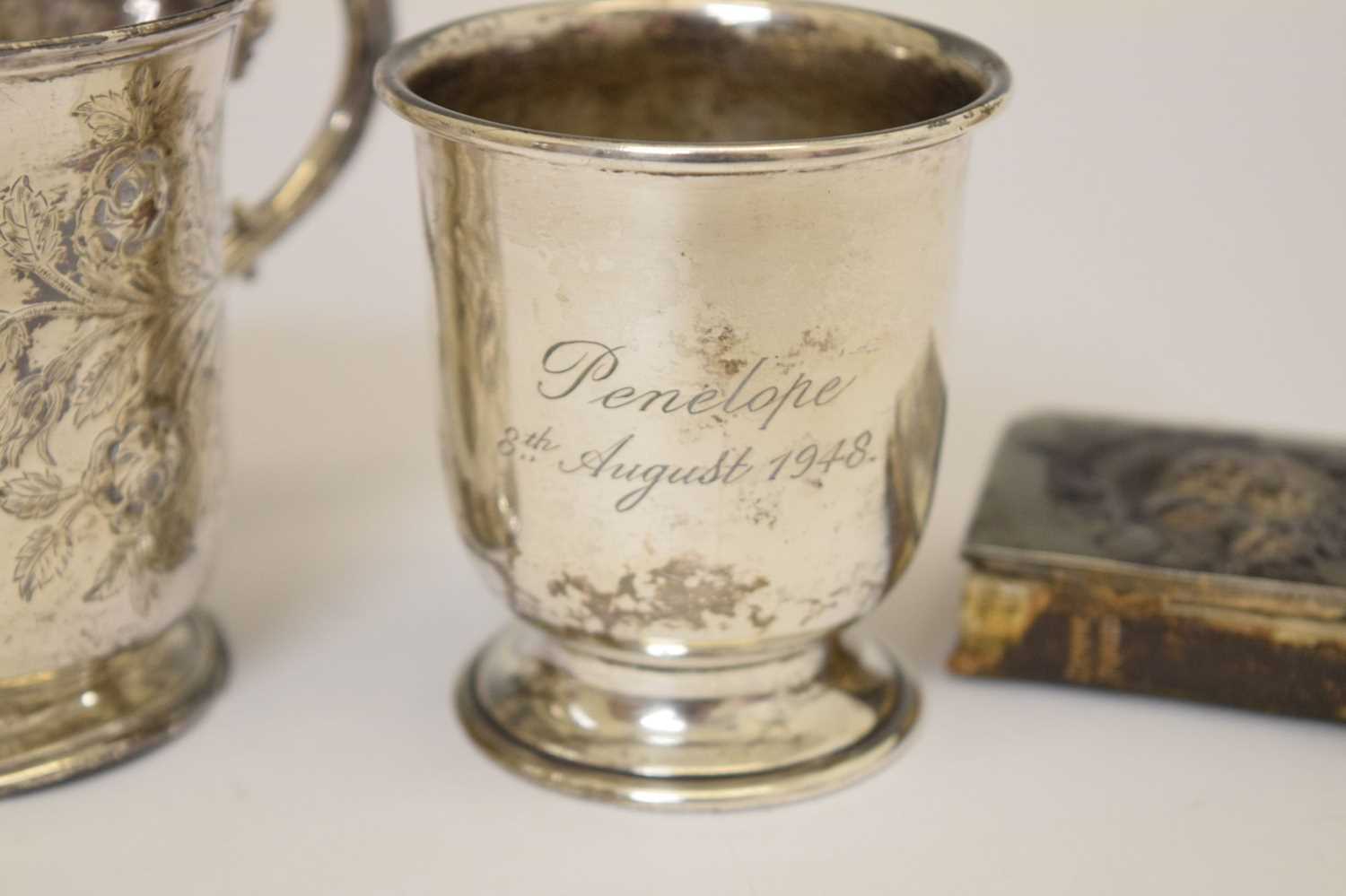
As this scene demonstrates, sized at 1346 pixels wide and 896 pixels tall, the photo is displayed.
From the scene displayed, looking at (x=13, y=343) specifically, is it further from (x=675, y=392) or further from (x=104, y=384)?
(x=675, y=392)

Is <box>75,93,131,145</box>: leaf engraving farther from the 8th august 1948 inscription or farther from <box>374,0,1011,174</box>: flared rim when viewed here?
the 8th august 1948 inscription

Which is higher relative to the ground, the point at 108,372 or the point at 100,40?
the point at 100,40

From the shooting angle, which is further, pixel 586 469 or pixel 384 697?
pixel 384 697

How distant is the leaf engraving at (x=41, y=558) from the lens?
1.20 meters

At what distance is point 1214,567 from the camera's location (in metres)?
1.34

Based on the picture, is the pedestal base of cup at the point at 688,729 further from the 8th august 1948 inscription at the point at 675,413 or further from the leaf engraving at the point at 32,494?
the leaf engraving at the point at 32,494

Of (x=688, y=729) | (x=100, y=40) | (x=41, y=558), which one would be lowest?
(x=688, y=729)

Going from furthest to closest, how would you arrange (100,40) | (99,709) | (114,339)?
(99,709), (114,339), (100,40)

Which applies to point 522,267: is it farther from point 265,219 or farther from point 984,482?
point 984,482

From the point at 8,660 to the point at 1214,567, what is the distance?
0.79m

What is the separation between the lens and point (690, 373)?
113 cm

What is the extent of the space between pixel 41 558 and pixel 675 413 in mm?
403

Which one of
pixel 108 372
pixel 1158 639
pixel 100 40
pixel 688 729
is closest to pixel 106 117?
pixel 100 40

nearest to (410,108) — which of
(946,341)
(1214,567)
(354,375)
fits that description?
(946,341)
